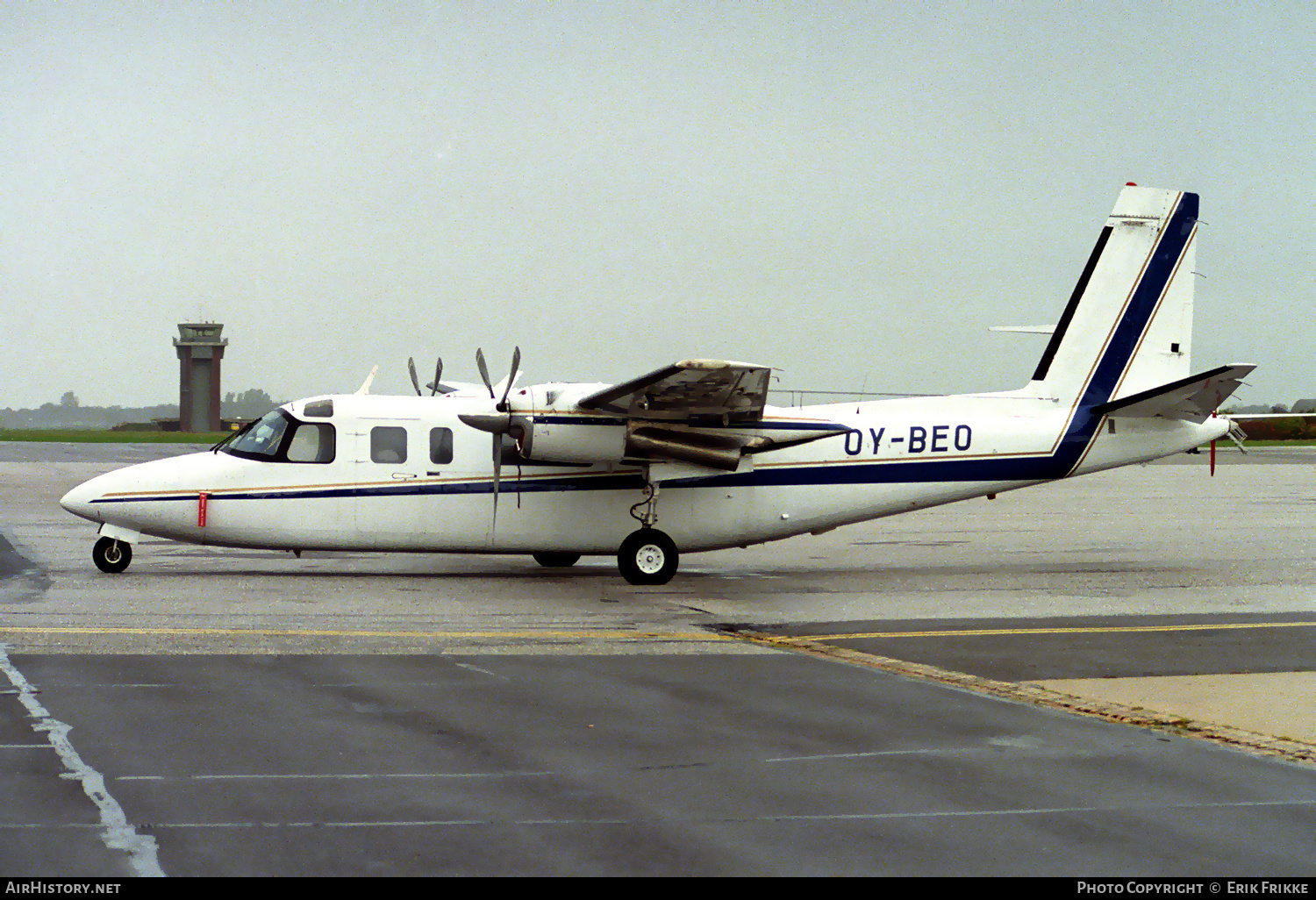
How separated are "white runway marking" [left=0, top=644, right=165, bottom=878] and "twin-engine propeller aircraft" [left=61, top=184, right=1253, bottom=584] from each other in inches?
324

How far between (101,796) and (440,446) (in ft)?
38.3

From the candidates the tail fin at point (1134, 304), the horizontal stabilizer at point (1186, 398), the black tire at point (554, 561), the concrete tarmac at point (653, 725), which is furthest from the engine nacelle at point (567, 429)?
the horizontal stabilizer at point (1186, 398)

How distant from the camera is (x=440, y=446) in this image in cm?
1812

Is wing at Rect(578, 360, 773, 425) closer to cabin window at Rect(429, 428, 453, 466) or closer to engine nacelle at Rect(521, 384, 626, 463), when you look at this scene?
engine nacelle at Rect(521, 384, 626, 463)

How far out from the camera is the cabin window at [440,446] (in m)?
18.1

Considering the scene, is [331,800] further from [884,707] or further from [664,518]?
[664,518]

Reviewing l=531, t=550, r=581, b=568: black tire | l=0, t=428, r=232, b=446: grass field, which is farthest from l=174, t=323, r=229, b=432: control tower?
l=531, t=550, r=581, b=568: black tire

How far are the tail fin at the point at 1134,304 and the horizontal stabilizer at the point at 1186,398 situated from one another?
0.56 meters

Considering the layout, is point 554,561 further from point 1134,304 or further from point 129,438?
point 129,438

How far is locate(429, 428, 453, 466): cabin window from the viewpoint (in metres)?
18.1

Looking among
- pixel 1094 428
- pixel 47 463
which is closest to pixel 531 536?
pixel 1094 428

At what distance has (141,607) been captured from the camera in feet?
47.1

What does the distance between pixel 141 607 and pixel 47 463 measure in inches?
1745

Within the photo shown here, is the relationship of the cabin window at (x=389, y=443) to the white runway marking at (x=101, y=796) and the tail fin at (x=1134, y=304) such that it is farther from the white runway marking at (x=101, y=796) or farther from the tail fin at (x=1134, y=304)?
the tail fin at (x=1134, y=304)
